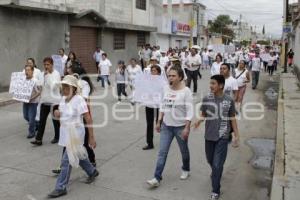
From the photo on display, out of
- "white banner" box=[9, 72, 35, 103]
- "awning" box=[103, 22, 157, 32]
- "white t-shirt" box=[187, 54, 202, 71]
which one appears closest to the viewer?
"white banner" box=[9, 72, 35, 103]

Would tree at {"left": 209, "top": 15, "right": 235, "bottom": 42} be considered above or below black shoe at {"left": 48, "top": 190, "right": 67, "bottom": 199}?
above

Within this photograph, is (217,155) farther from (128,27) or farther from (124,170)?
(128,27)

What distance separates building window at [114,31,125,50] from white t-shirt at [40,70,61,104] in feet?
54.9

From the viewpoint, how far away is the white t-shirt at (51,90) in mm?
7559

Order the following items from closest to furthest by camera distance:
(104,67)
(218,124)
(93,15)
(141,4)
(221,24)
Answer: (218,124) < (104,67) < (93,15) < (141,4) < (221,24)

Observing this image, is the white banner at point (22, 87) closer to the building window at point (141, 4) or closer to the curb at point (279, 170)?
the curb at point (279, 170)

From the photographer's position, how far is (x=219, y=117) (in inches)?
200

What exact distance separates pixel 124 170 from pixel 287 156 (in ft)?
9.06

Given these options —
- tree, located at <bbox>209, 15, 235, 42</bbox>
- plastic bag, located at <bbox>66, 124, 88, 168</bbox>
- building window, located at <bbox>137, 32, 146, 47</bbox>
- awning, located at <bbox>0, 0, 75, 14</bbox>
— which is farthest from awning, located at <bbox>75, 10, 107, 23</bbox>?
tree, located at <bbox>209, 15, 235, 42</bbox>

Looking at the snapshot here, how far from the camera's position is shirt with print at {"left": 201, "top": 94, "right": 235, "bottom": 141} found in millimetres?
5047

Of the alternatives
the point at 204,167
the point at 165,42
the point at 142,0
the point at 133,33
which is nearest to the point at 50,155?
the point at 204,167

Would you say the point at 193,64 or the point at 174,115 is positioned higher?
the point at 193,64

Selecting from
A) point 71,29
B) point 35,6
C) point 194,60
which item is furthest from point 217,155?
point 71,29

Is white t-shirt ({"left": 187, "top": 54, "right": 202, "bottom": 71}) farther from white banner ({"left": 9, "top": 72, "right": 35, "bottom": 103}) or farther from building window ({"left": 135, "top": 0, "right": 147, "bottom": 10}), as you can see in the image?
building window ({"left": 135, "top": 0, "right": 147, "bottom": 10})
